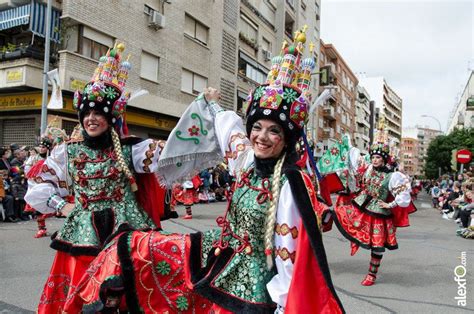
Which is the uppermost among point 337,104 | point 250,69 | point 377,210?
point 337,104

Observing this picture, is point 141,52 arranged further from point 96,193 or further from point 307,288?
point 307,288

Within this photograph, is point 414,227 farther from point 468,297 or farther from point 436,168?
point 436,168

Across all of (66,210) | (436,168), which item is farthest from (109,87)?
(436,168)

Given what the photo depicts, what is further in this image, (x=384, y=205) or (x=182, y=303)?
(x=384, y=205)

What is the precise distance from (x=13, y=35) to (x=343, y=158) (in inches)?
540

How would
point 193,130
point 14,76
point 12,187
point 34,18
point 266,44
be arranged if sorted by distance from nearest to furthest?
point 193,130 < point 12,187 < point 14,76 < point 34,18 < point 266,44

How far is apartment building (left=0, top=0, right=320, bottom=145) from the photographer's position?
13895mm

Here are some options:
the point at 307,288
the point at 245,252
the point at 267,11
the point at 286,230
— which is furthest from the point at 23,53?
the point at 267,11

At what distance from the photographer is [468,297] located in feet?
18.7

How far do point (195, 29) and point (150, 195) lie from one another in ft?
60.4

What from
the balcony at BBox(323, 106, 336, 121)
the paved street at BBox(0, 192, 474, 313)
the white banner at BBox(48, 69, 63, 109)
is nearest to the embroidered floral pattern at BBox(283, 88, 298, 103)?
the paved street at BBox(0, 192, 474, 313)

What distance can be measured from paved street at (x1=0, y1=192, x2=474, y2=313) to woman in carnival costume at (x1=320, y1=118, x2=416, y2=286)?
1.63ft

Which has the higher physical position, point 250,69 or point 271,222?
point 250,69

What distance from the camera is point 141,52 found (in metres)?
17.1
